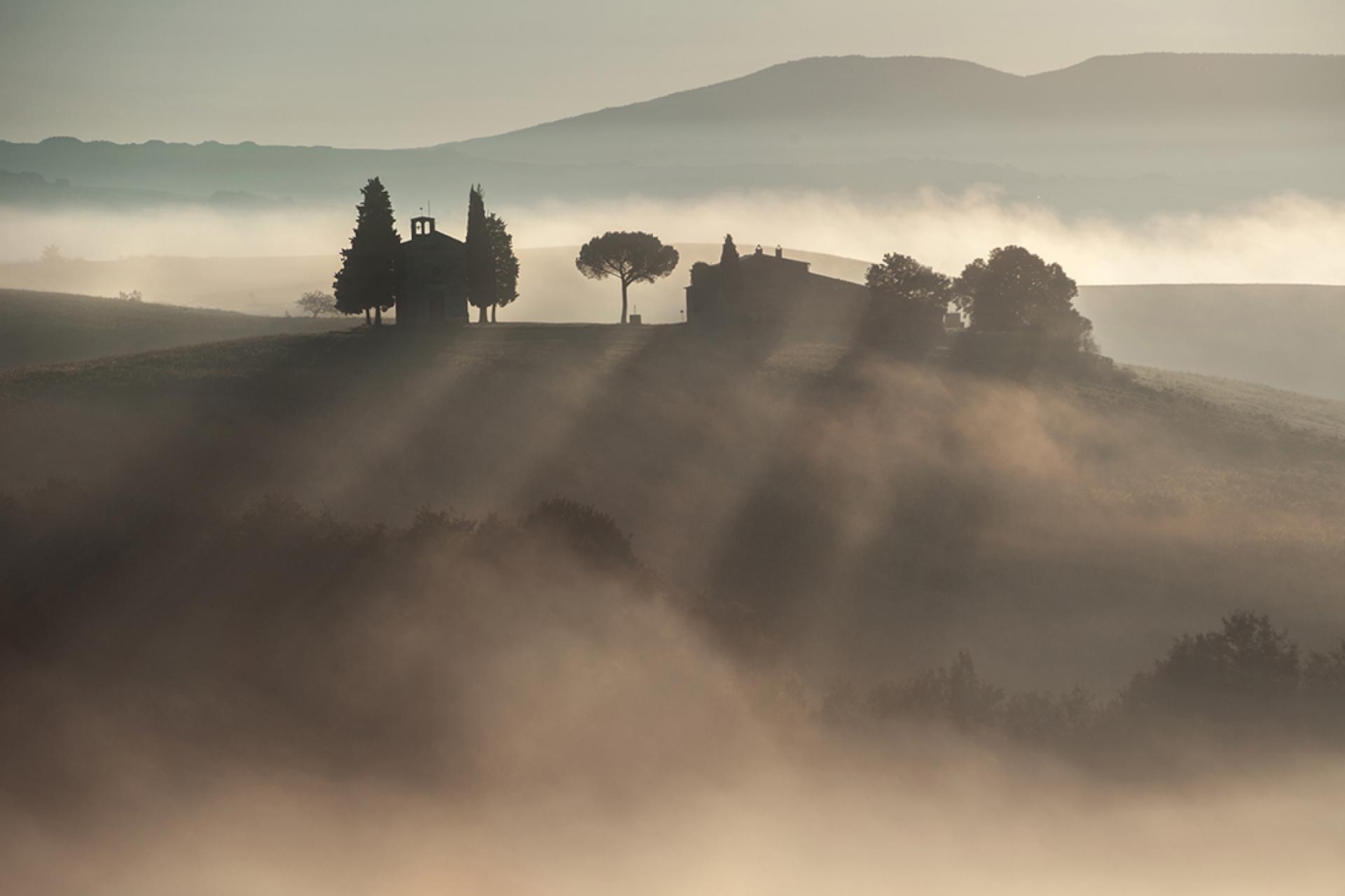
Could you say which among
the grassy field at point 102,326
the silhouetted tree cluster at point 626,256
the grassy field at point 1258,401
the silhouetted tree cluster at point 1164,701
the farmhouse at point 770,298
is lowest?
the silhouetted tree cluster at point 1164,701

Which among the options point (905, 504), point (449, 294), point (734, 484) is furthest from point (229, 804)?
point (449, 294)

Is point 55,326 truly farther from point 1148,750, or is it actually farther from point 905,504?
point 1148,750

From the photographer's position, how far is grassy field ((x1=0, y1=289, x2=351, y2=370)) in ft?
379

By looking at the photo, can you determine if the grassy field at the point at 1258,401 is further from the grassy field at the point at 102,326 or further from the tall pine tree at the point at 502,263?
the grassy field at the point at 102,326

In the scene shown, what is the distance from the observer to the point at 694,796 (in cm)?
4288

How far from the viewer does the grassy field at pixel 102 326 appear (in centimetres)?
11550

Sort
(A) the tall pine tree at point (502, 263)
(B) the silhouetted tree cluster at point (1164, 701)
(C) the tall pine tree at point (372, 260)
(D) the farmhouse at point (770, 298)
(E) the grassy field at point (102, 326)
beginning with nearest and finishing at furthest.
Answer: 1. (B) the silhouetted tree cluster at point (1164, 701)
2. (C) the tall pine tree at point (372, 260)
3. (A) the tall pine tree at point (502, 263)
4. (D) the farmhouse at point (770, 298)
5. (E) the grassy field at point (102, 326)

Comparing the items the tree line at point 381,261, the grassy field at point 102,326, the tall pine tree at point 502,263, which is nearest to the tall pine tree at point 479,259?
the tree line at point 381,261

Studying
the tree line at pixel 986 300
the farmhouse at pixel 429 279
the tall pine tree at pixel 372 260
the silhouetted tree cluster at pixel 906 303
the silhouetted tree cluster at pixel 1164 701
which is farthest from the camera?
the tree line at pixel 986 300

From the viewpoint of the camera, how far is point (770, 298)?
109875 mm

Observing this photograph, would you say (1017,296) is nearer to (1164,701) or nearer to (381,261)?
(381,261)

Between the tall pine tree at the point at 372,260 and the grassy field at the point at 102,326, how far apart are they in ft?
42.5

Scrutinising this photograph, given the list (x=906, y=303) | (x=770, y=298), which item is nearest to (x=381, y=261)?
(x=770, y=298)

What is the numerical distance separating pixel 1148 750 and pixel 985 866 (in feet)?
32.9
